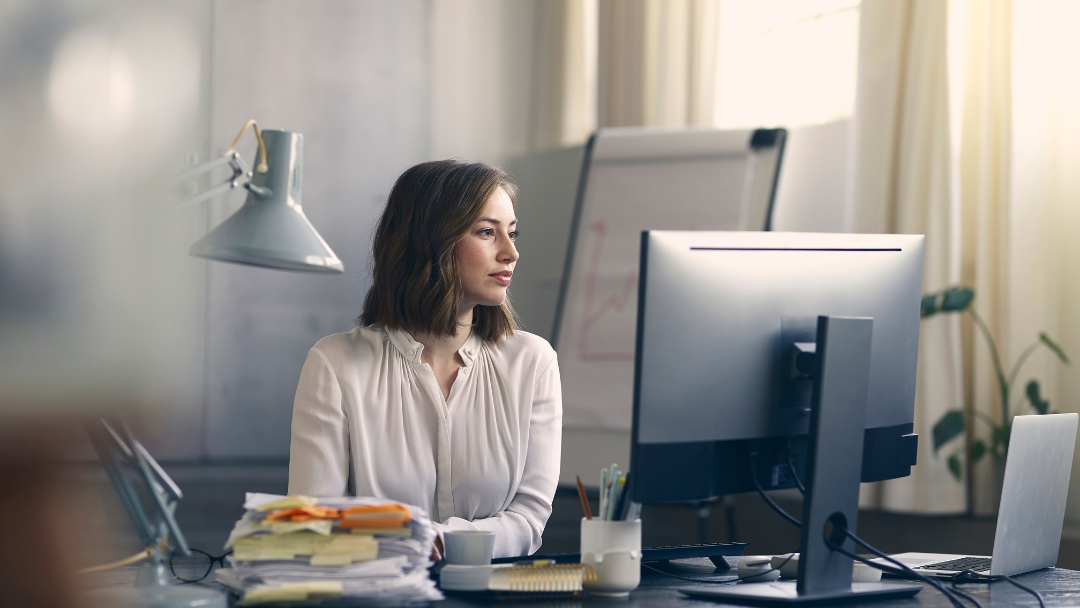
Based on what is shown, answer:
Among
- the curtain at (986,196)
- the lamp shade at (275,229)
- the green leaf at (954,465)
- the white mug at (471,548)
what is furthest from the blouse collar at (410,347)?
the curtain at (986,196)

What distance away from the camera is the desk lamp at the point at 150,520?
811mm

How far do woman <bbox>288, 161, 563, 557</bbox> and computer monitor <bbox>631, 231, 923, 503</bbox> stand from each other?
442 mm

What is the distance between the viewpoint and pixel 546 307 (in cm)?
333

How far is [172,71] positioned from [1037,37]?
2.55 meters

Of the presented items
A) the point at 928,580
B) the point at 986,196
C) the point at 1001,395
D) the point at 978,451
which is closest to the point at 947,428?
the point at 978,451

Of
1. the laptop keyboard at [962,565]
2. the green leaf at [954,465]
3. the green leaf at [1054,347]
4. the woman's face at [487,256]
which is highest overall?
the woman's face at [487,256]

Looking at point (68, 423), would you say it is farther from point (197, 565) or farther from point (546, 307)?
point (546, 307)

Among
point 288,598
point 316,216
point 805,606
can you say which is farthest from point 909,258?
point 316,216

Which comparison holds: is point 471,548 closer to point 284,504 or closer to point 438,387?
point 284,504

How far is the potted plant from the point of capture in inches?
91.5

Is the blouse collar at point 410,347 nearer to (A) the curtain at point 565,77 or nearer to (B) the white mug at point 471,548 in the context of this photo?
(B) the white mug at point 471,548

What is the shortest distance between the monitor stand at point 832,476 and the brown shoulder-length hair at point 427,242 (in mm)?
637

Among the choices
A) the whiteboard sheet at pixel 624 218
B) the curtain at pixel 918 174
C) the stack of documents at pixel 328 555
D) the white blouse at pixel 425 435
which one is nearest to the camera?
the stack of documents at pixel 328 555

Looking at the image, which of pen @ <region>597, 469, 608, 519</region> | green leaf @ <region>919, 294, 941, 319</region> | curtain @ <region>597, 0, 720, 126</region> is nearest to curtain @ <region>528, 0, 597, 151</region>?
curtain @ <region>597, 0, 720, 126</region>
